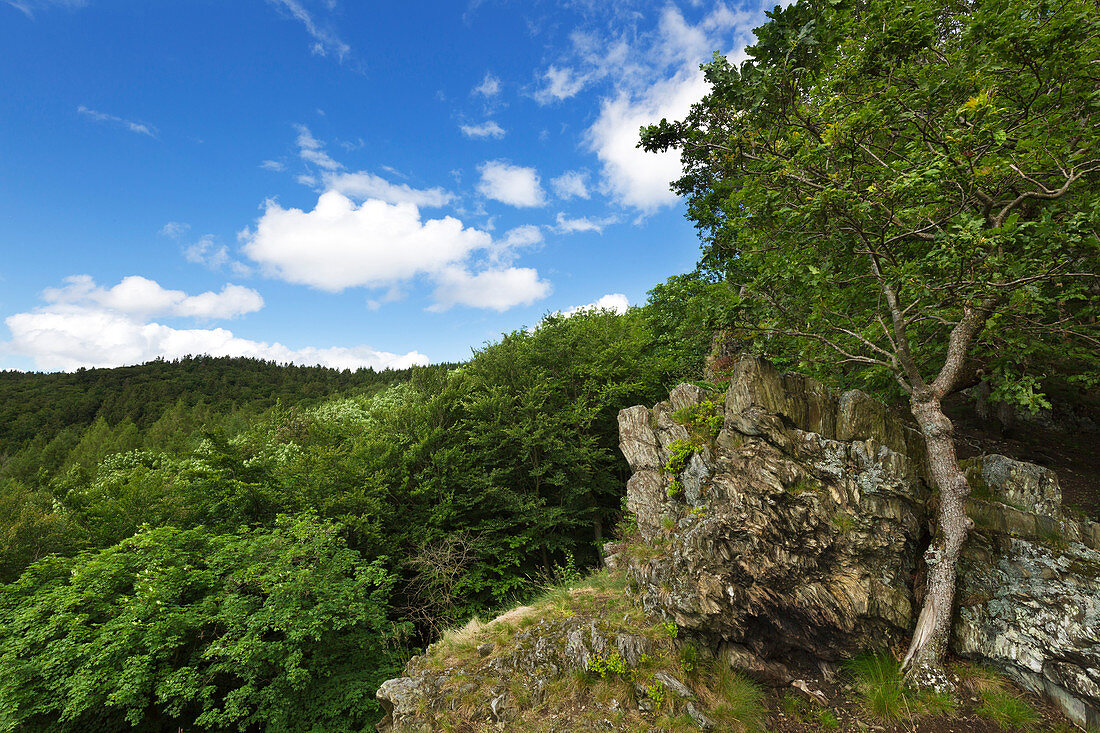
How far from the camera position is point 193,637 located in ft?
35.6

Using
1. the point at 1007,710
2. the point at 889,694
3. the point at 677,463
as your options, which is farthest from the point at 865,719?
the point at 677,463

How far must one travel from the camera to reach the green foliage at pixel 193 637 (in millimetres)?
8602

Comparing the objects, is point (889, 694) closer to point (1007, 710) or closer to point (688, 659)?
point (1007, 710)

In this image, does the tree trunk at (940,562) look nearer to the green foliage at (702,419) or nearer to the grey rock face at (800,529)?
the grey rock face at (800,529)

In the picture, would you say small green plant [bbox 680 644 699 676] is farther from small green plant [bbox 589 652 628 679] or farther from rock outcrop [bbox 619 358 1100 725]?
small green plant [bbox 589 652 628 679]

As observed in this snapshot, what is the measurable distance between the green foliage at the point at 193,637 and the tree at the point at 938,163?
40.3 ft

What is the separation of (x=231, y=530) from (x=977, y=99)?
22.1 meters

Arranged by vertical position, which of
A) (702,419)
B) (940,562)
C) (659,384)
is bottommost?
(940,562)

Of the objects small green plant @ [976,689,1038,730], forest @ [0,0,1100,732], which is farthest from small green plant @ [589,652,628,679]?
small green plant @ [976,689,1038,730]

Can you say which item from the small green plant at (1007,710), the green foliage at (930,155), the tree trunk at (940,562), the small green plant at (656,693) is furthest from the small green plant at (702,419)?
the small green plant at (1007,710)

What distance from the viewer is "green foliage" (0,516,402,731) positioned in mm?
8602

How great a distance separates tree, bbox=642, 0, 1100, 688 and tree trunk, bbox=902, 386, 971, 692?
2cm

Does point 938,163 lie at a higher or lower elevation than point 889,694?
higher

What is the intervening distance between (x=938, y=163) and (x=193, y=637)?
1804cm
